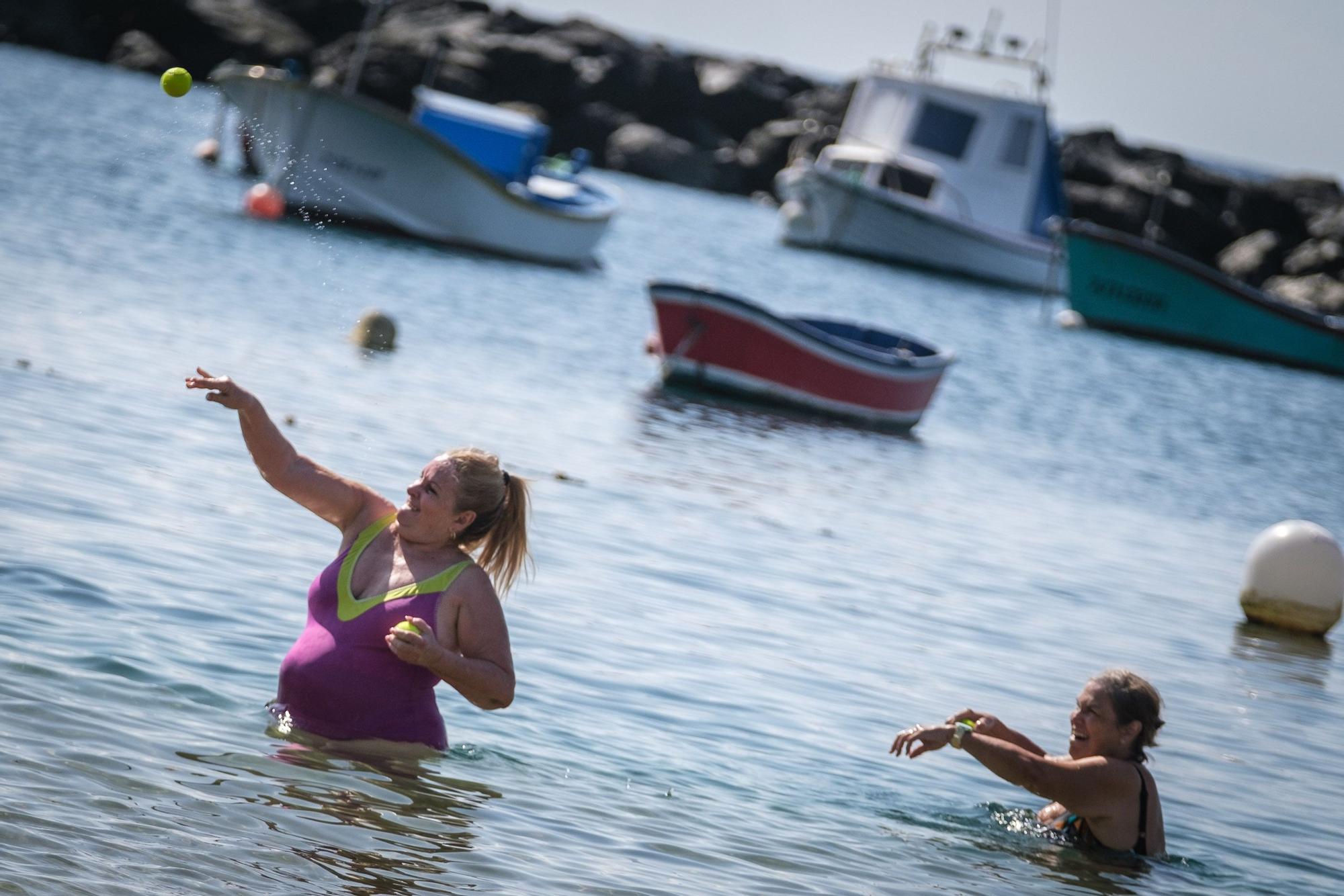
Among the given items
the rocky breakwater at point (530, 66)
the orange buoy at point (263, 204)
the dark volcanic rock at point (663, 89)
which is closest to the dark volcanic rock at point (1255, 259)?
the rocky breakwater at point (530, 66)

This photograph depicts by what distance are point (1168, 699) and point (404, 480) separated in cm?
527

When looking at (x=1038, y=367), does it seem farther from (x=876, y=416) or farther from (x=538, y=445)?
Answer: (x=538, y=445)

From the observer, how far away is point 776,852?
640 centimetres

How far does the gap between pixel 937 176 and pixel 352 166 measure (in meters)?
26.1

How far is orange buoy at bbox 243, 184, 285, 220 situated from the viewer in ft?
95.3

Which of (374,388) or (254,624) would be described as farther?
(374,388)

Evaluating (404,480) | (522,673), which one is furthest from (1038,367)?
(522,673)

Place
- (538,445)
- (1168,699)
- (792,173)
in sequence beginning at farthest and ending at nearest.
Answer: (792,173), (538,445), (1168,699)

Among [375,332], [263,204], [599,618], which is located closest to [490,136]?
[263,204]

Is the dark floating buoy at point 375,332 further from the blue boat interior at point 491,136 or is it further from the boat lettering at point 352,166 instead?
the blue boat interior at point 491,136

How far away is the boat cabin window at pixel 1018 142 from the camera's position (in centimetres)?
5288

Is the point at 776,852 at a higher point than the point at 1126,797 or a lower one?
lower

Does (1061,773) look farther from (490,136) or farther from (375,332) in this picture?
(490,136)

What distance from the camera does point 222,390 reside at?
553 centimetres
